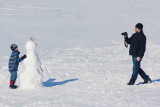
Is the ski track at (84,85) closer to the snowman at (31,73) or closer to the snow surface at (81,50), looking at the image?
the snow surface at (81,50)

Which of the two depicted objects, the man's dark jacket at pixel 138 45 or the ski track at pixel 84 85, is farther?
the man's dark jacket at pixel 138 45

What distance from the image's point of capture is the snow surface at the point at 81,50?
9508 mm

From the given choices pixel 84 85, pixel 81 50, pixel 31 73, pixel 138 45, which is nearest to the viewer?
pixel 31 73

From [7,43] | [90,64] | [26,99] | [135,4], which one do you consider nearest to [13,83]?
[26,99]

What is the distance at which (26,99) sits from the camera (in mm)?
9141

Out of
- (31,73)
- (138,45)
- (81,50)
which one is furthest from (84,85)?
(81,50)

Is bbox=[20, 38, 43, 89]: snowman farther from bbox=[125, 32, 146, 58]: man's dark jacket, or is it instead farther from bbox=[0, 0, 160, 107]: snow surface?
bbox=[125, 32, 146, 58]: man's dark jacket

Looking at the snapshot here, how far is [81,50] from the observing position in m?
17.3

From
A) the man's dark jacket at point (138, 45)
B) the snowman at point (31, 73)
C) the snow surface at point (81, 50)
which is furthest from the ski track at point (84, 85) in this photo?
the man's dark jacket at point (138, 45)

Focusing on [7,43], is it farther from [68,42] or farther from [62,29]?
[62,29]

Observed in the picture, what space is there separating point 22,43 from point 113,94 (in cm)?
930

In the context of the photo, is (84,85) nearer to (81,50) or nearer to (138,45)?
(138,45)

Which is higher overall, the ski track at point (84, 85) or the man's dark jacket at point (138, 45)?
the man's dark jacket at point (138, 45)

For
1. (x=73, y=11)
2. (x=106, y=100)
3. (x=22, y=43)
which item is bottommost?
(x=106, y=100)
